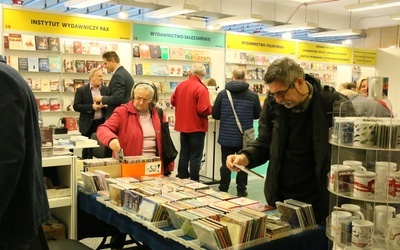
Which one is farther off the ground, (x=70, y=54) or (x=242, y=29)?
(x=242, y=29)

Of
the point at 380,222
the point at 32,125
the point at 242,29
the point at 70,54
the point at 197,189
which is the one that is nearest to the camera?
the point at 32,125

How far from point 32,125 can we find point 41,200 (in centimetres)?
32

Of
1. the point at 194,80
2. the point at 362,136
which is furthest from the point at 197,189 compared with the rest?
the point at 194,80

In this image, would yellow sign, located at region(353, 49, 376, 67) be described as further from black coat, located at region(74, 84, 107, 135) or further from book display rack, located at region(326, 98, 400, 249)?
book display rack, located at region(326, 98, 400, 249)

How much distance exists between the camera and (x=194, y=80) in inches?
243

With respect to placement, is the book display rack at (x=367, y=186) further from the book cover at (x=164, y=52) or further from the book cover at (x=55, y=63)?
the book cover at (x=164, y=52)

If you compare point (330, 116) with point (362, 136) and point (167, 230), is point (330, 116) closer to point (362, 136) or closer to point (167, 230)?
point (362, 136)

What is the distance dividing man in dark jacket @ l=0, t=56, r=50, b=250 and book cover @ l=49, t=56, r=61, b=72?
5.61 metres

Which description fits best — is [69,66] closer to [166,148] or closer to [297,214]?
[166,148]

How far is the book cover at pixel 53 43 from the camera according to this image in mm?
6820

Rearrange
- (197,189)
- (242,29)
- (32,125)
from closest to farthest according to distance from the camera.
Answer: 1. (32,125)
2. (197,189)
3. (242,29)

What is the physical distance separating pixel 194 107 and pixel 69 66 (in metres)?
2.42

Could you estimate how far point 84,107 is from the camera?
6.33 meters

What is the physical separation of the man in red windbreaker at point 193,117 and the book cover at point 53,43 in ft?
7.15
